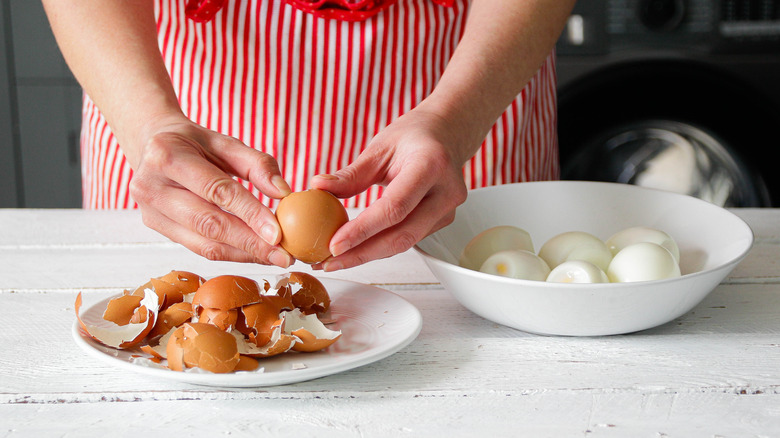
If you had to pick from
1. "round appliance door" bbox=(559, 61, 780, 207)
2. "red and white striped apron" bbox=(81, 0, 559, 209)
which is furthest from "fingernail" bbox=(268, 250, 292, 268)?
"round appliance door" bbox=(559, 61, 780, 207)

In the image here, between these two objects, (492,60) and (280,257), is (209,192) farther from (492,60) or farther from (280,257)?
(492,60)

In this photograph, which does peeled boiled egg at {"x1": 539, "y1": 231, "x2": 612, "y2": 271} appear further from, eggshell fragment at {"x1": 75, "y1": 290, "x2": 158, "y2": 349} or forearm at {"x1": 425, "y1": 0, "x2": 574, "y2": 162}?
eggshell fragment at {"x1": 75, "y1": 290, "x2": 158, "y2": 349}

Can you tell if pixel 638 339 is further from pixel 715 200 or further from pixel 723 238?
pixel 715 200

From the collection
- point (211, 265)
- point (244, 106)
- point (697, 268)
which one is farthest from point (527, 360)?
point (244, 106)

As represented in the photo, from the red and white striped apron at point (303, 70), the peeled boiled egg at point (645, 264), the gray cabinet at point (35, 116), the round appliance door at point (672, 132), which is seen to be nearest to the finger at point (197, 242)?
the peeled boiled egg at point (645, 264)

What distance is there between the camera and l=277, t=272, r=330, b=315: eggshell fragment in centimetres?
68

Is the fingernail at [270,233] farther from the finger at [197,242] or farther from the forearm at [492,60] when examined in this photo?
the forearm at [492,60]

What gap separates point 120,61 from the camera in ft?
2.85

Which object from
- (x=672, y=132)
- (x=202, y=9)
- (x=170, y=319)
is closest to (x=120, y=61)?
(x=202, y=9)

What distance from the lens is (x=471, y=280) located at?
0.66m

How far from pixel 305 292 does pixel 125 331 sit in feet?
0.51

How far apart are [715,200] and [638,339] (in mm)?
1501

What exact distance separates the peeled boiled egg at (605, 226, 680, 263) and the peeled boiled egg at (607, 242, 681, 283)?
6 cm

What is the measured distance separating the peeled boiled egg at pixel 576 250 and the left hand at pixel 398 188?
4.6 inches
